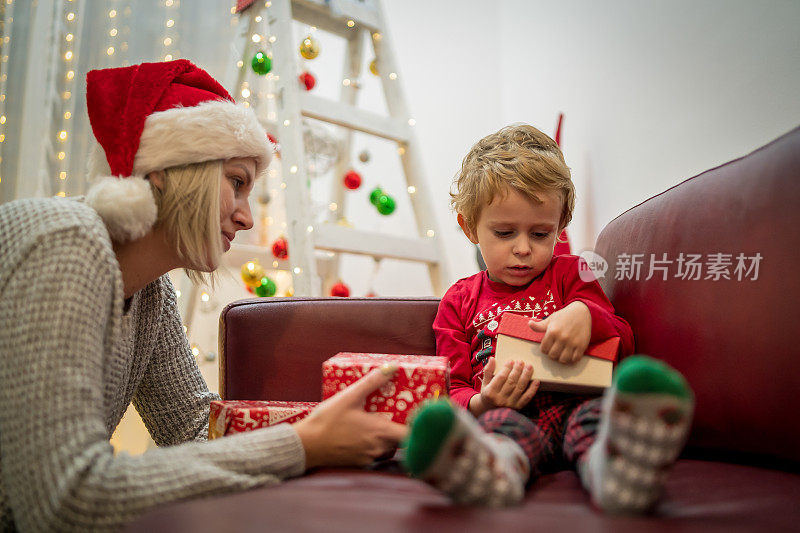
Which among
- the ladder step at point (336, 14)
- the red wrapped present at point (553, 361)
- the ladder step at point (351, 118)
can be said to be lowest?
the red wrapped present at point (553, 361)

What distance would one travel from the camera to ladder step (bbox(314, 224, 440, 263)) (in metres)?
1.74

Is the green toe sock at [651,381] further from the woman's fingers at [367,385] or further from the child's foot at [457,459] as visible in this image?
the woman's fingers at [367,385]

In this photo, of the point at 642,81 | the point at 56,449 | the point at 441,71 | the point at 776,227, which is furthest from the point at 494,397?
the point at 441,71

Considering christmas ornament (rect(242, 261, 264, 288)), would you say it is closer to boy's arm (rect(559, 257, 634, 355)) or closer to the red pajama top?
the red pajama top

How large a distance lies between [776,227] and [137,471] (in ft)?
2.66

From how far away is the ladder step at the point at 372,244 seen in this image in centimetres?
174

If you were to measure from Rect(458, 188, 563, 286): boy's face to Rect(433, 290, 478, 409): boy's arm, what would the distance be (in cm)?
11

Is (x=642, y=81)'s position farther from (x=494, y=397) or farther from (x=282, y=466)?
(x=282, y=466)

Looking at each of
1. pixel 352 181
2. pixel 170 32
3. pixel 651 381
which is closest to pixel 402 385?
pixel 651 381

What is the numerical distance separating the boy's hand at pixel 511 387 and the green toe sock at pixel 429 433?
1.04 ft

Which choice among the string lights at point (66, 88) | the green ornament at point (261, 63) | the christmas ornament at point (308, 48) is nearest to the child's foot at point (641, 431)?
the green ornament at point (261, 63)

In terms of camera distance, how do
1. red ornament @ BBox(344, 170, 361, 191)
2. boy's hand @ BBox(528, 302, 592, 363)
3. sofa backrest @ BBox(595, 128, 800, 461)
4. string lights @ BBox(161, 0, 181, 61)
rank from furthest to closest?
string lights @ BBox(161, 0, 181, 61) → red ornament @ BBox(344, 170, 361, 191) → boy's hand @ BBox(528, 302, 592, 363) → sofa backrest @ BBox(595, 128, 800, 461)

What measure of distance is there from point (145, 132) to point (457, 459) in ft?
2.19

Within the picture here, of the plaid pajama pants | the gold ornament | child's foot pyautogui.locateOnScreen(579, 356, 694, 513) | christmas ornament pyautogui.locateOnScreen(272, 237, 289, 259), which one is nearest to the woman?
the plaid pajama pants
